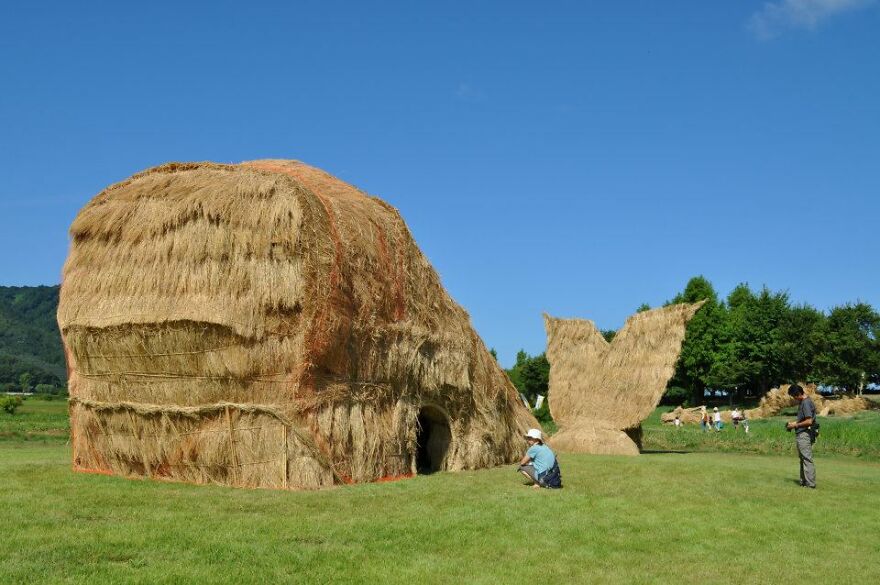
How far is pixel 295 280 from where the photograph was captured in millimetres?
14258

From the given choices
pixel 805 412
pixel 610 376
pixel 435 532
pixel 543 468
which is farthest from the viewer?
pixel 610 376

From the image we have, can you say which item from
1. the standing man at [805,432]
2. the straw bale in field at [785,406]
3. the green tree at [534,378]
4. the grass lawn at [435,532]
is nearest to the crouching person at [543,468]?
the grass lawn at [435,532]

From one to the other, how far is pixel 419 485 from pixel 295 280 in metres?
4.27

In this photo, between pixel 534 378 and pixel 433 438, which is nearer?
pixel 433 438

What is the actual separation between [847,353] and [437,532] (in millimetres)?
67374

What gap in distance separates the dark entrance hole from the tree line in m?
52.7

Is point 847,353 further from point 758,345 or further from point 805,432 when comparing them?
point 805,432

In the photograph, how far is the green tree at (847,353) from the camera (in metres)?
67.8

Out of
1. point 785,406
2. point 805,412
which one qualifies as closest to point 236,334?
point 805,412

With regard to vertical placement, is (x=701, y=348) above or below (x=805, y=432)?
above

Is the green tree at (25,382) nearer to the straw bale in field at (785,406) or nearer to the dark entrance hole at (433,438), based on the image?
the straw bale in field at (785,406)

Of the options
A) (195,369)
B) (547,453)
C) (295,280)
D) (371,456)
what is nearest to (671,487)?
(547,453)

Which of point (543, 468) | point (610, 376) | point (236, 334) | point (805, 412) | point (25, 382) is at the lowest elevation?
point (543, 468)

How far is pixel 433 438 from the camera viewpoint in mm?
18625
